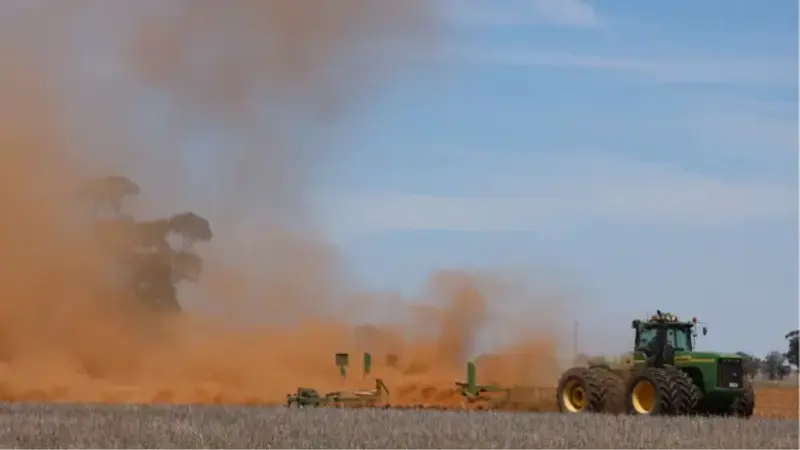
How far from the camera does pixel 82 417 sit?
23.1 m

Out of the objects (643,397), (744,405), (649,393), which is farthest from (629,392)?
(744,405)

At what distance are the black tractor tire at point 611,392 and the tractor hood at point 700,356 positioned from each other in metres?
1.31

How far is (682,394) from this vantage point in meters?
27.5

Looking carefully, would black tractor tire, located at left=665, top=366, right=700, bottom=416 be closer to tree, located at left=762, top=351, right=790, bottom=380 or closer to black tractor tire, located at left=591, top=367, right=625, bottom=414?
black tractor tire, located at left=591, top=367, right=625, bottom=414

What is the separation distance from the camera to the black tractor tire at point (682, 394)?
1081 inches

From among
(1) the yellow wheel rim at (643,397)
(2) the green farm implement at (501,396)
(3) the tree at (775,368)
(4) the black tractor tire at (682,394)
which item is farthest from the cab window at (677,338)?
(3) the tree at (775,368)

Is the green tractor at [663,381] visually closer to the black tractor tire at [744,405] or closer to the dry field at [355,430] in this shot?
the black tractor tire at [744,405]

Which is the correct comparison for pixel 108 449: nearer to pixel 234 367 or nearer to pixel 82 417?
pixel 82 417

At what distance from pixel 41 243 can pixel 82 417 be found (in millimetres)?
19061

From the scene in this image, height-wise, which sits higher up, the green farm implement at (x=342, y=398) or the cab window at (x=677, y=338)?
the cab window at (x=677, y=338)

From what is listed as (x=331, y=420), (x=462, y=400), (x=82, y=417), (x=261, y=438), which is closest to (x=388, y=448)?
(x=261, y=438)

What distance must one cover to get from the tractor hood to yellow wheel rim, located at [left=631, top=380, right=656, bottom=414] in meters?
1.34

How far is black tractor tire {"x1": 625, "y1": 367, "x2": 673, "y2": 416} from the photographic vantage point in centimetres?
2750

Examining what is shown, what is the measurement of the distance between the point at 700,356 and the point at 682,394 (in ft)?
5.62
